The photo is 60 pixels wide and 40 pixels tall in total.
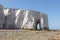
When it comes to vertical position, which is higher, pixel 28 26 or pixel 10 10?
A: pixel 10 10

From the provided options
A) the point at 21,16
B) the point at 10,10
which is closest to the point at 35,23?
the point at 21,16

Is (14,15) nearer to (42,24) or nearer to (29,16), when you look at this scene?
(29,16)

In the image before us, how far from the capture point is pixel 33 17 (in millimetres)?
36031

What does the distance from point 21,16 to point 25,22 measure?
2132mm

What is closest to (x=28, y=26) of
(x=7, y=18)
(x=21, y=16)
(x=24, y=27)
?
(x=24, y=27)

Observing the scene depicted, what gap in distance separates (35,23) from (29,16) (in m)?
2.76

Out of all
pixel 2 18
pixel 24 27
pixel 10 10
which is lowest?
pixel 24 27

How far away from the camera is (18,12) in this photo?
120ft

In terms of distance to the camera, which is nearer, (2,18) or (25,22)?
(2,18)

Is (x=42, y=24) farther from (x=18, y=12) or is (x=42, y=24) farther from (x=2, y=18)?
(x=2, y=18)

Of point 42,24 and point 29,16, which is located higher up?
point 29,16

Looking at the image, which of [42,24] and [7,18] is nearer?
[7,18]

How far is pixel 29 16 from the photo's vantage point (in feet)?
119

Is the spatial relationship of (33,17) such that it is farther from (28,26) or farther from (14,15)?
(14,15)
